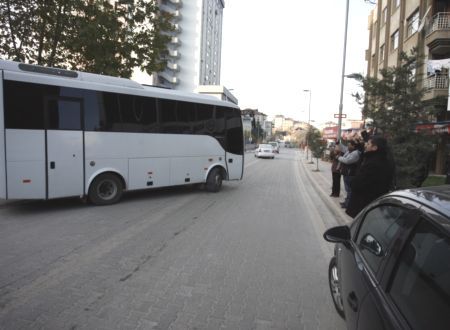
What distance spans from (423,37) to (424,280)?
84.6ft

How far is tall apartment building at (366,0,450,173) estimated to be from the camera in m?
20.0

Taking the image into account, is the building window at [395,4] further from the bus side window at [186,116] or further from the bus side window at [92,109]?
the bus side window at [92,109]

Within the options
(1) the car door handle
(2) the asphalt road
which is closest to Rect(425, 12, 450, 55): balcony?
(2) the asphalt road

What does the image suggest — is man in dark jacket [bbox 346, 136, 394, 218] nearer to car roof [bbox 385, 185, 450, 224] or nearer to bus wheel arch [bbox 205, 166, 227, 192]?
car roof [bbox 385, 185, 450, 224]

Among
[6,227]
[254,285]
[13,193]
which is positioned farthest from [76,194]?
[254,285]

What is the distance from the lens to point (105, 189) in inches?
347

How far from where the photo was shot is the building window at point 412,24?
2373cm

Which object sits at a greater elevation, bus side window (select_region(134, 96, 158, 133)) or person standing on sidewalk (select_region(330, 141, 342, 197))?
bus side window (select_region(134, 96, 158, 133))

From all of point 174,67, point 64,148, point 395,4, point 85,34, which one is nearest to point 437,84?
point 395,4

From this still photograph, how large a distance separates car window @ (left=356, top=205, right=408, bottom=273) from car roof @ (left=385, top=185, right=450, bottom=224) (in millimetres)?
112

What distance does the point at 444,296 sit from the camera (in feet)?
5.04

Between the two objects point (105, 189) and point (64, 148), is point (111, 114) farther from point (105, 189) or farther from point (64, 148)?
point (105, 189)

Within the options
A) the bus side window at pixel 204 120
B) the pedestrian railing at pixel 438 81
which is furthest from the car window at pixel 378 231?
the pedestrian railing at pixel 438 81

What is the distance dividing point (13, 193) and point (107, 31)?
6720 mm
